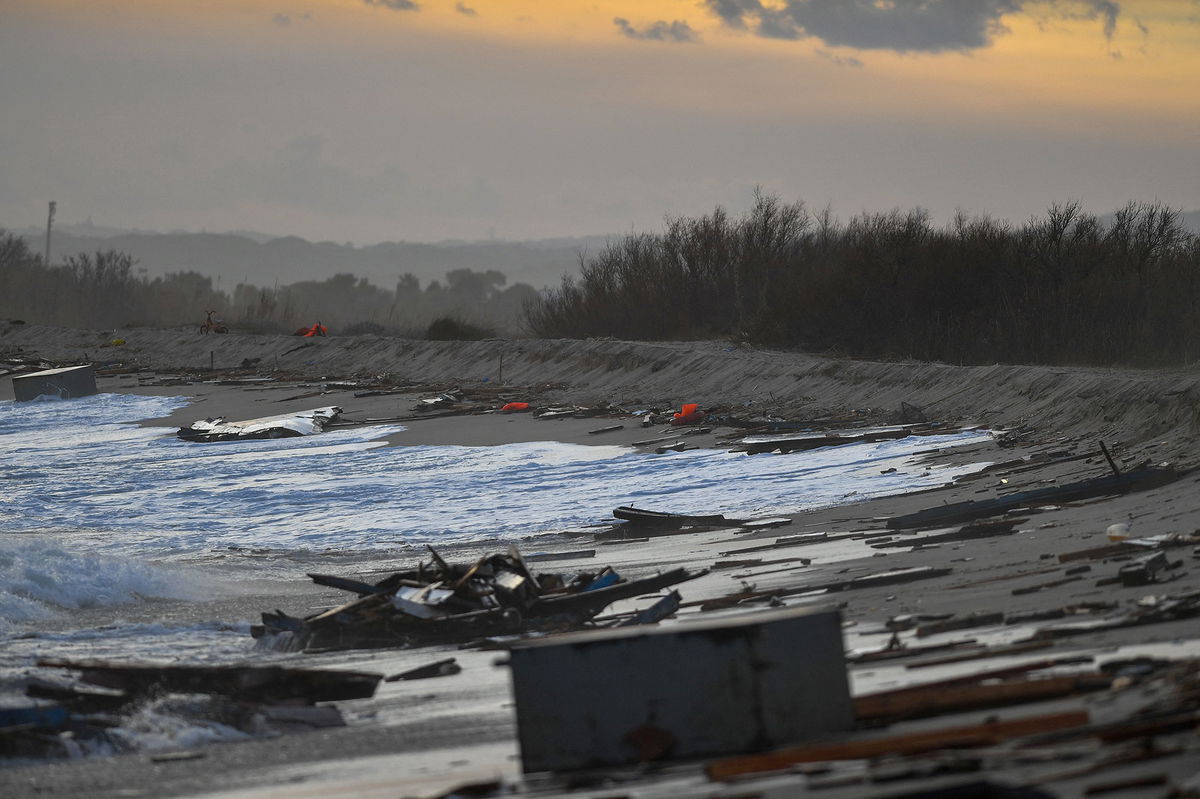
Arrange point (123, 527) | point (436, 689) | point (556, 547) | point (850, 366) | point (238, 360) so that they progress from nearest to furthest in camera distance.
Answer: point (436, 689) < point (556, 547) < point (123, 527) < point (850, 366) < point (238, 360)

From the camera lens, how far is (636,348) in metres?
34.1

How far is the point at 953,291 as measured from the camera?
33.2 meters

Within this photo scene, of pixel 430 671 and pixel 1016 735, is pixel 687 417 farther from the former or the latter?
pixel 1016 735

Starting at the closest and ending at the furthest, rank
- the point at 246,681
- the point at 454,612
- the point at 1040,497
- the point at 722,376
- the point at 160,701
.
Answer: the point at 160,701 < the point at 246,681 < the point at 454,612 < the point at 1040,497 < the point at 722,376

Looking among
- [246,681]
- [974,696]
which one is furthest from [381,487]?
[974,696]

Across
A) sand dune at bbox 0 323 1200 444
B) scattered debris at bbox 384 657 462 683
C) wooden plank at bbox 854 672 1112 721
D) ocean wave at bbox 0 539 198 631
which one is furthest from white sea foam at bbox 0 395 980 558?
wooden plank at bbox 854 672 1112 721

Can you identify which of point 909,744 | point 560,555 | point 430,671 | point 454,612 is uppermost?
point 909,744

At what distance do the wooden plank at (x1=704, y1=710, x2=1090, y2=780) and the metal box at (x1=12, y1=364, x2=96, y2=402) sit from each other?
35322mm

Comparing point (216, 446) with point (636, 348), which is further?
point (636, 348)

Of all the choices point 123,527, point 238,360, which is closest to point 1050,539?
point 123,527

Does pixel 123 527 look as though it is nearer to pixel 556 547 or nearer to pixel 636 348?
pixel 556 547

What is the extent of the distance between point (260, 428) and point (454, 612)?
17914 mm

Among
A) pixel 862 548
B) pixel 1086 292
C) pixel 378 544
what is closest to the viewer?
pixel 862 548

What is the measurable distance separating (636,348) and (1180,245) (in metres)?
13.6
